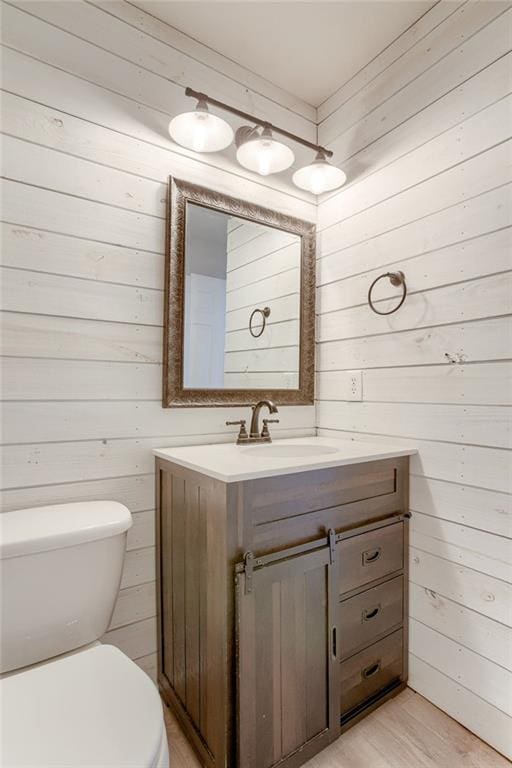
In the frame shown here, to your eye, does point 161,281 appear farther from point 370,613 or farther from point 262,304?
→ point 370,613

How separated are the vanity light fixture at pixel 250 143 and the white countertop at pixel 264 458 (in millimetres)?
1127

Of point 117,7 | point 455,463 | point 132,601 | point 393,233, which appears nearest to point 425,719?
point 455,463

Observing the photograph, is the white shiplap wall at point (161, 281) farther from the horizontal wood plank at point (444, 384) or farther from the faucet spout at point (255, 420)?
the faucet spout at point (255, 420)

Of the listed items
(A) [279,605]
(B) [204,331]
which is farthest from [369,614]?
(B) [204,331]

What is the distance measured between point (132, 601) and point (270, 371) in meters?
1.04

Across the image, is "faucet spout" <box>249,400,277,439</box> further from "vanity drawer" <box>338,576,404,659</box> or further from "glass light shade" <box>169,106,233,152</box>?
"glass light shade" <box>169,106,233,152</box>

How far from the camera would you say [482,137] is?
4.23 feet

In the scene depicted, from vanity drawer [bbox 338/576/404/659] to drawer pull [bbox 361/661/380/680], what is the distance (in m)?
0.09

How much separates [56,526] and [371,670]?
1157 millimetres

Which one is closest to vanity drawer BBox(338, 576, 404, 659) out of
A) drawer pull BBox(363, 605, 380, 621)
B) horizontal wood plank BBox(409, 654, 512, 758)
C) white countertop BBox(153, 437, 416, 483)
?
drawer pull BBox(363, 605, 380, 621)

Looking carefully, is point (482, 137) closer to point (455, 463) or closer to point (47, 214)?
point (455, 463)

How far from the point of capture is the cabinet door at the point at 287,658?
106cm

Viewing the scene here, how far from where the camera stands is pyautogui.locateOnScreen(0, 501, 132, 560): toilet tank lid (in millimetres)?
978


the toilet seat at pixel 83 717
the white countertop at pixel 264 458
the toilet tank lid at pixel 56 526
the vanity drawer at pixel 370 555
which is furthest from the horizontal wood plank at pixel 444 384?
the toilet seat at pixel 83 717
